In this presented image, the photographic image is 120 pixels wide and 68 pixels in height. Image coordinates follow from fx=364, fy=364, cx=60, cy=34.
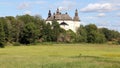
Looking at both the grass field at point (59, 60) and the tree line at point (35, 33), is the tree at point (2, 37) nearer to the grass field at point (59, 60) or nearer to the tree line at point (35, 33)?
the tree line at point (35, 33)

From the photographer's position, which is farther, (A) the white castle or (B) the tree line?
(A) the white castle

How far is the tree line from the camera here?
123100mm

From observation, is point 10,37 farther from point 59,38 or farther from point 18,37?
point 59,38

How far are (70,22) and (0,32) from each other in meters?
89.8

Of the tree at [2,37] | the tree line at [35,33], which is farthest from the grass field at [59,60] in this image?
the tree line at [35,33]

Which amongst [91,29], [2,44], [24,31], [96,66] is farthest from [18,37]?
[96,66]

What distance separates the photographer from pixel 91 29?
185750mm

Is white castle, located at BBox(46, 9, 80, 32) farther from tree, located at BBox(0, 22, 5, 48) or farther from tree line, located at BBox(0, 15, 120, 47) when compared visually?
tree, located at BBox(0, 22, 5, 48)

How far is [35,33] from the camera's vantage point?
134 meters

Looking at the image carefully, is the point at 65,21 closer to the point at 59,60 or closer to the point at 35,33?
the point at 35,33

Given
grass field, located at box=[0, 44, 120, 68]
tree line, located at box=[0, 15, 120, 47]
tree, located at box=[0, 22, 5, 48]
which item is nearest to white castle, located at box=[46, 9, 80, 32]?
tree line, located at box=[0, 15, 120, 47]

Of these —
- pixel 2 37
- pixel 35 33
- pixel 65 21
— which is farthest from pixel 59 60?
pixel 65 21

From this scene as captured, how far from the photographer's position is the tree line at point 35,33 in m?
123

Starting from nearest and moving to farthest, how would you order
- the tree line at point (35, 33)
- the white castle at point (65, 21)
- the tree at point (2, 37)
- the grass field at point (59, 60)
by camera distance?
the grass field at point (59, 60) < the tree at point (2, 37) < the tree line at point (35, 33) < the white castle at point (65, 21)
